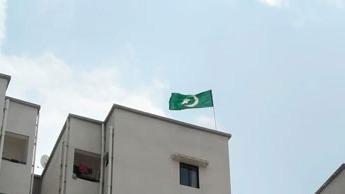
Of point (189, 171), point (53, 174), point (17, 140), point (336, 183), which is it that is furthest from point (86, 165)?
point (336, 183)

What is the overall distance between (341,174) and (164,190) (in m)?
7.49

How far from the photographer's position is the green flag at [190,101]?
139 feet

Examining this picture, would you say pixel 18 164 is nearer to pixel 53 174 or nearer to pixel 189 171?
pixel 53 174

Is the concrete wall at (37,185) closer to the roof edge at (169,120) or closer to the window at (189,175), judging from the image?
the roof edge at (169,120)

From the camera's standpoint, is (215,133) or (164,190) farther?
(215,133)

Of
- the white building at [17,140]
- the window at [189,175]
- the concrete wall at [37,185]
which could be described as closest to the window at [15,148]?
the white building at [17,140]

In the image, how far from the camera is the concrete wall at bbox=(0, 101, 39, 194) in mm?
36000

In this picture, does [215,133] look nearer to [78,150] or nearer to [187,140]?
[187,140]

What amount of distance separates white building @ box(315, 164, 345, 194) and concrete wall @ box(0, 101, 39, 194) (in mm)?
12739

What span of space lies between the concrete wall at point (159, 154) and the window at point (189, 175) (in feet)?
0.73

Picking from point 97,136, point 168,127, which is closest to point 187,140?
point 168,127

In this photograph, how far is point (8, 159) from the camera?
3775cm

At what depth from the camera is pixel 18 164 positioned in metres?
36.7

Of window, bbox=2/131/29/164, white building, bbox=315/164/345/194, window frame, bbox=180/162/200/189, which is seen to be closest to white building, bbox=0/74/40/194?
window, bbox=2/131/29/164
